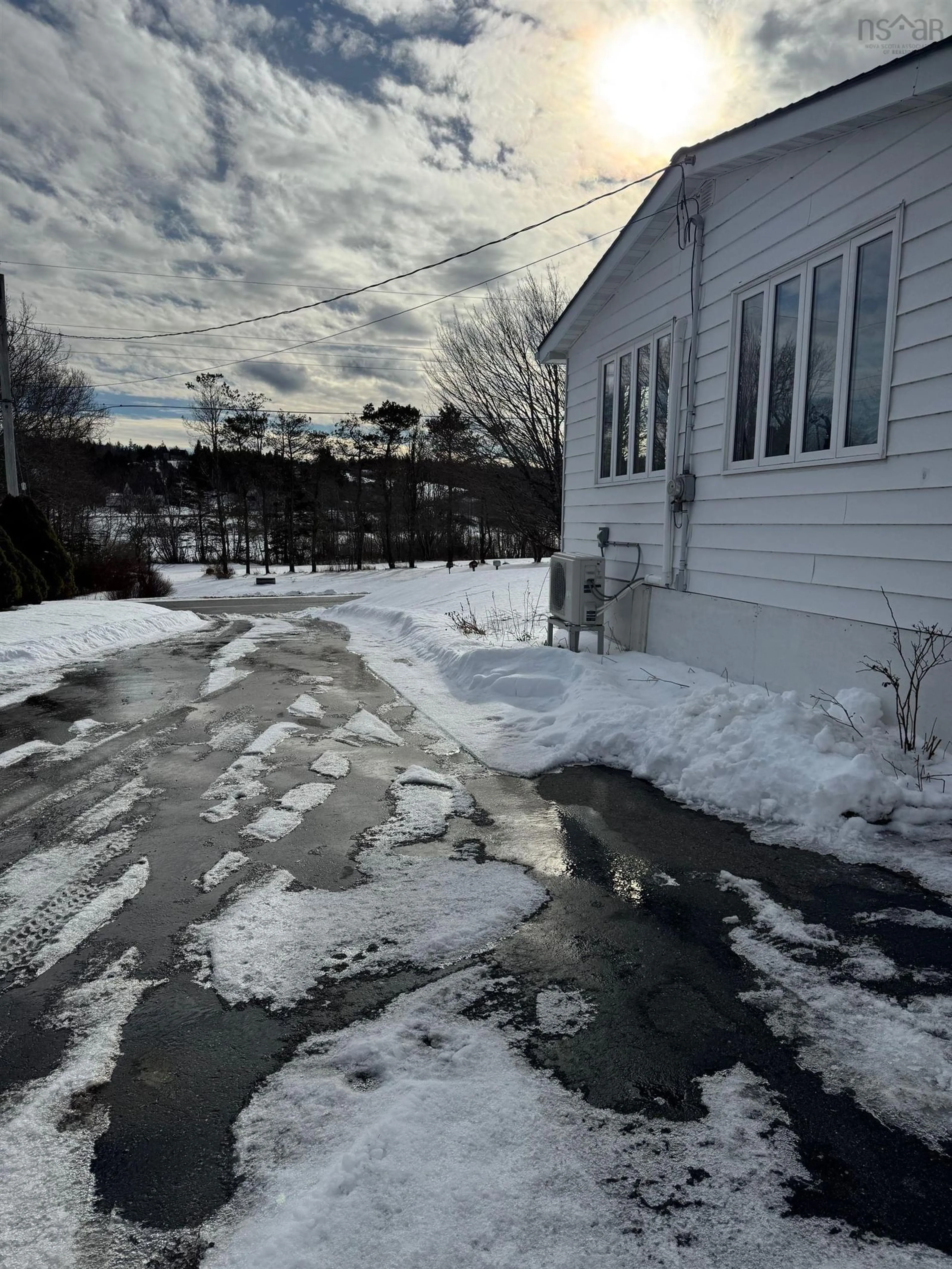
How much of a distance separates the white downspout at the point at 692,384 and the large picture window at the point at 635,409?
1.16 feet

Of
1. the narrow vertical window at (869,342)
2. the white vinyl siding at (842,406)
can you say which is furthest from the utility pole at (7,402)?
the narrow vertical window at (869,342)

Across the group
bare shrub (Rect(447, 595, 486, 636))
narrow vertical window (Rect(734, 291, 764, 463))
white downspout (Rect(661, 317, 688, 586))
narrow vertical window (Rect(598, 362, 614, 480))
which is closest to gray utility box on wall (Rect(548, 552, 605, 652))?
white downspout (Rect(661, 317, 688, 586))

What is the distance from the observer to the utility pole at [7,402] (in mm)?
15766

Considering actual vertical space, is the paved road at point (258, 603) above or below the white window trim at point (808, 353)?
below

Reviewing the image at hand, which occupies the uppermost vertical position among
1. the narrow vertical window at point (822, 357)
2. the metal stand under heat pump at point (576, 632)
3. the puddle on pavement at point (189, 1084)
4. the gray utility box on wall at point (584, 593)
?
the narrow vertical window at point (822, 357)

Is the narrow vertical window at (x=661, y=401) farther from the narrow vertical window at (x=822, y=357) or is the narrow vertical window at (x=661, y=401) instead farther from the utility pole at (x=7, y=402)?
the utility pole at (x=7, y=402)

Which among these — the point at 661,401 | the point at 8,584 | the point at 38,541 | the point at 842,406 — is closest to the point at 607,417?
the point at 661,401

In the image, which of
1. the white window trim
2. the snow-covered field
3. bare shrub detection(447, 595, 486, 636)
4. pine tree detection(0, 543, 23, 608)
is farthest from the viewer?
pine tree detection(0, 543, 23, 608)

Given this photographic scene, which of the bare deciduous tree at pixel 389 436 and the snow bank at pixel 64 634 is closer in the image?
the snow bank at pixel 64 634

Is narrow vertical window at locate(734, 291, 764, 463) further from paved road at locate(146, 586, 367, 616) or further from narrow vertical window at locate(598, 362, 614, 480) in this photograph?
paved road at locate(146, 586, 367, 616)

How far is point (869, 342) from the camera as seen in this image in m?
4.83

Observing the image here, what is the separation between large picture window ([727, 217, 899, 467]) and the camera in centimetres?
477

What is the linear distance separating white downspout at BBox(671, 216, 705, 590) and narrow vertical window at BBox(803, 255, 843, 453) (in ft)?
5.24

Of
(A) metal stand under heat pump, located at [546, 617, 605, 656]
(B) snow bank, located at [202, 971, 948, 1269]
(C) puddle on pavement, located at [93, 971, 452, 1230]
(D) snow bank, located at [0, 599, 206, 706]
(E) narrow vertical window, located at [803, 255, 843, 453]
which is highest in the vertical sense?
(E) narrow vertical window, located at [803, 255, 843, 453]
